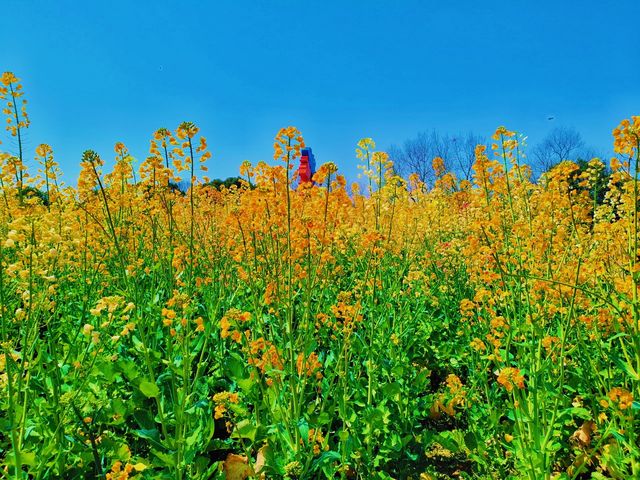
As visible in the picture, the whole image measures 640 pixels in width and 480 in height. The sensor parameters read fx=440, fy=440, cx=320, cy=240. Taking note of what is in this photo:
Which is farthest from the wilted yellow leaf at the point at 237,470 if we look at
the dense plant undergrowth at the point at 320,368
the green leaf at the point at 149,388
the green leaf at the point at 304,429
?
the green leaf at the point at 149,388

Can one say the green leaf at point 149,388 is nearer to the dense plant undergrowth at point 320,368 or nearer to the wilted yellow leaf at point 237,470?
the dense plant undergrowth at point 320,368

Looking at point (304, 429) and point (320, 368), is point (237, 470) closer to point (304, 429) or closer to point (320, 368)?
point (304, 429)

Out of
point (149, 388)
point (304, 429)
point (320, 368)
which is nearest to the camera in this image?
point (304, 429)

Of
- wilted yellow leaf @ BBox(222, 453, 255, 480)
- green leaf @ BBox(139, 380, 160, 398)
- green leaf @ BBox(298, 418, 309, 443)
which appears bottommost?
wilted yellow leaf @ BBox(222, 453, 255, 480)

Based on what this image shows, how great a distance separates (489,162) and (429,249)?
241 centimetres

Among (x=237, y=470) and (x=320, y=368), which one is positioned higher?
(x=320, y=368)

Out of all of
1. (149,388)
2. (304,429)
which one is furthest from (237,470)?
(149,388)

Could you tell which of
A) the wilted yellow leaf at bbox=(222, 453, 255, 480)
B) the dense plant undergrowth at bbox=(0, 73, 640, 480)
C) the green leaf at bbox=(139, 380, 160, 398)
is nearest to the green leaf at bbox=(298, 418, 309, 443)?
the dense plant undergrowth at bbox=(0, 73, 640, 480)

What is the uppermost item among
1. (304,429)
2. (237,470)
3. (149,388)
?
(149,388)

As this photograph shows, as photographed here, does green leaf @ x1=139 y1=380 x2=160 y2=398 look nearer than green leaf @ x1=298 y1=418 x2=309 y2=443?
No

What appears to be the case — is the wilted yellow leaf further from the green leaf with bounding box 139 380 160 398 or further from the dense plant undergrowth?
the green leaf with bounding box 139 380 160 398

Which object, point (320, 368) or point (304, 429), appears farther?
point (320, 368)

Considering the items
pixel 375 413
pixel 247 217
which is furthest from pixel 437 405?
pixel 247 217

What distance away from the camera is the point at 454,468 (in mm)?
2549
